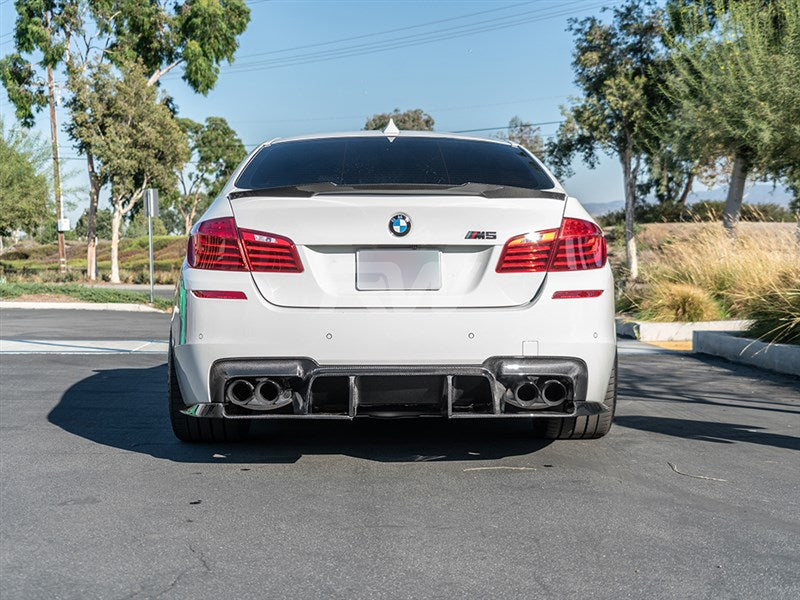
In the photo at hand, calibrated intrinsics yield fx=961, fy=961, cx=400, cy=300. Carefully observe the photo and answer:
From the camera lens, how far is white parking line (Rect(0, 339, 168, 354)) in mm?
11078

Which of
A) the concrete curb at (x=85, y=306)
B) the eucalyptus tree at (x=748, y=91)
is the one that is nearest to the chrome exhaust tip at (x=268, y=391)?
the eucalyptus tree at (x=748, y=91)

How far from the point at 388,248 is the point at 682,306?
10.6 metres

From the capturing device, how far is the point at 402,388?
4.48 meters

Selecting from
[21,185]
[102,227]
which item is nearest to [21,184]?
[21,185]

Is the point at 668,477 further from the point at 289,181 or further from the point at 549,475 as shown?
the point at 289,181

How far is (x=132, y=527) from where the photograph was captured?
393cm

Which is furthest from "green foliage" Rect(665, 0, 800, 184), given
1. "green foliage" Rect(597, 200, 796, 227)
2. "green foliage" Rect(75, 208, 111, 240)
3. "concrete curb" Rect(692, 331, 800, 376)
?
"green foliage" Rect(75, 208, 111, 240)

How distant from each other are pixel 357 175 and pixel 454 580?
2414 millimetres

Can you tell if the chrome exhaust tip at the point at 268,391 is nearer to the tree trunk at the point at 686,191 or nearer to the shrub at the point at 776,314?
the shrub at the point at 776,314

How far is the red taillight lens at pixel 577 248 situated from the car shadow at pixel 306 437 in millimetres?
1253

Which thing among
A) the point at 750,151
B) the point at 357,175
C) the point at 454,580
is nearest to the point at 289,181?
the point at 357,175

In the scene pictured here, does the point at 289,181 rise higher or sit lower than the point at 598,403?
higher

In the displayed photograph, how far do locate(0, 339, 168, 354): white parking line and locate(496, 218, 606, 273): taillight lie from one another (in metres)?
7.46

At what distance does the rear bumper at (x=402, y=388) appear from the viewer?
4.41m
